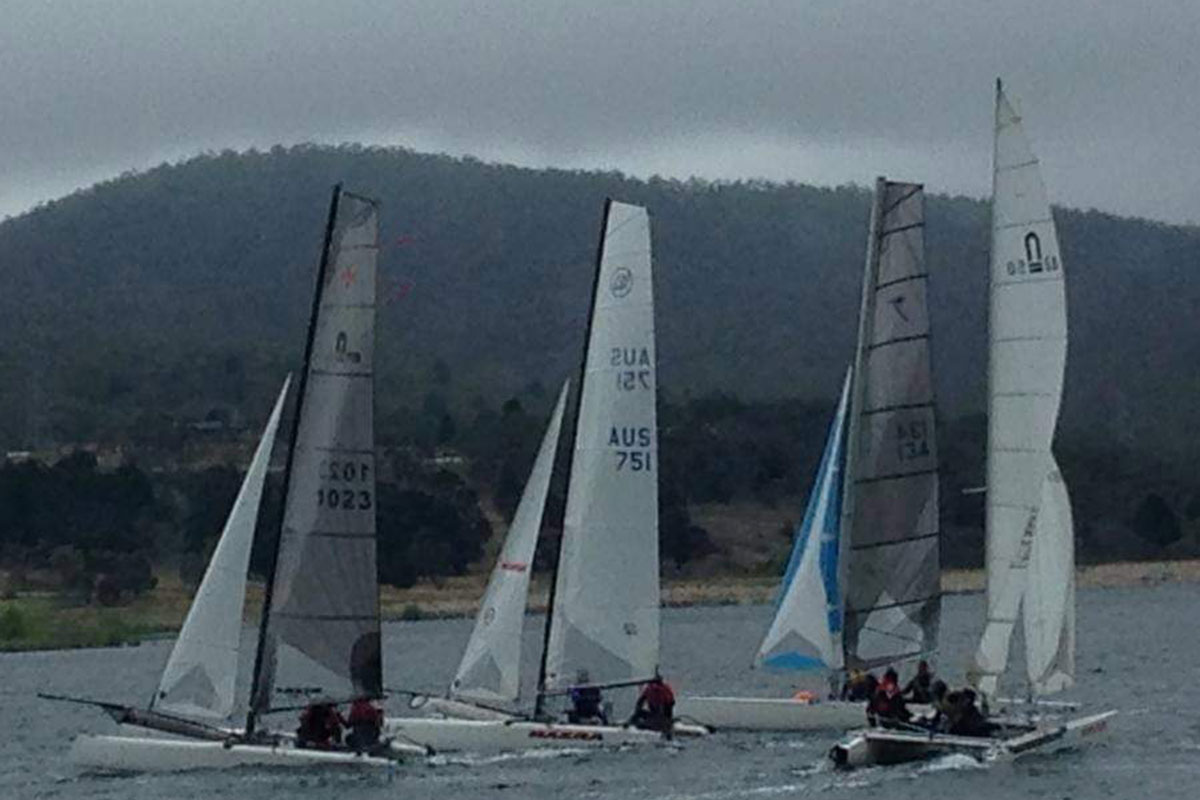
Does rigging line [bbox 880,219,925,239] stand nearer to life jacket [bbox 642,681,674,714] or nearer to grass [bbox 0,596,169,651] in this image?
life jacket [bbox 642,681,674,714]

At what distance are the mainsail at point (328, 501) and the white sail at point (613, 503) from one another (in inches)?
178

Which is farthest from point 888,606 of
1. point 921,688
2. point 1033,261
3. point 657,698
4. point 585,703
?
point 1033,261

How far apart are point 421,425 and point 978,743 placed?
105m

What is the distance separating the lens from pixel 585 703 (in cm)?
4119

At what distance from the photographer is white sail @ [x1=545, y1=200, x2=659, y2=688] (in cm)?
4131

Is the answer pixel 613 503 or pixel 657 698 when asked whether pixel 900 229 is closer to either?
pixel 613 503

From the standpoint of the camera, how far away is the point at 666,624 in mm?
92188

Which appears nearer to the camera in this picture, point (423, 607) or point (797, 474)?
point (423, 607)

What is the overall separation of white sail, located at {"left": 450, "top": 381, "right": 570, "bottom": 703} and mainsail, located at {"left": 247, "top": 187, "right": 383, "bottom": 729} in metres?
4.92

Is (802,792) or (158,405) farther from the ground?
(158,405)

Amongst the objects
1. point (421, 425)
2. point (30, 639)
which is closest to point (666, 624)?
point (30, 639)

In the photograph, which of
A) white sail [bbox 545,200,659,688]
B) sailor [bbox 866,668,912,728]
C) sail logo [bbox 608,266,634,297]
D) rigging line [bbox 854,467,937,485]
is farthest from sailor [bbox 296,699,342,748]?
rigging line [bbox 854,467,937,485]

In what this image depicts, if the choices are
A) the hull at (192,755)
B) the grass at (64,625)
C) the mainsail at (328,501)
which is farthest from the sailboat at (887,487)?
the grass at (64,625)

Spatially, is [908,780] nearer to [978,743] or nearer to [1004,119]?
[978,743]
